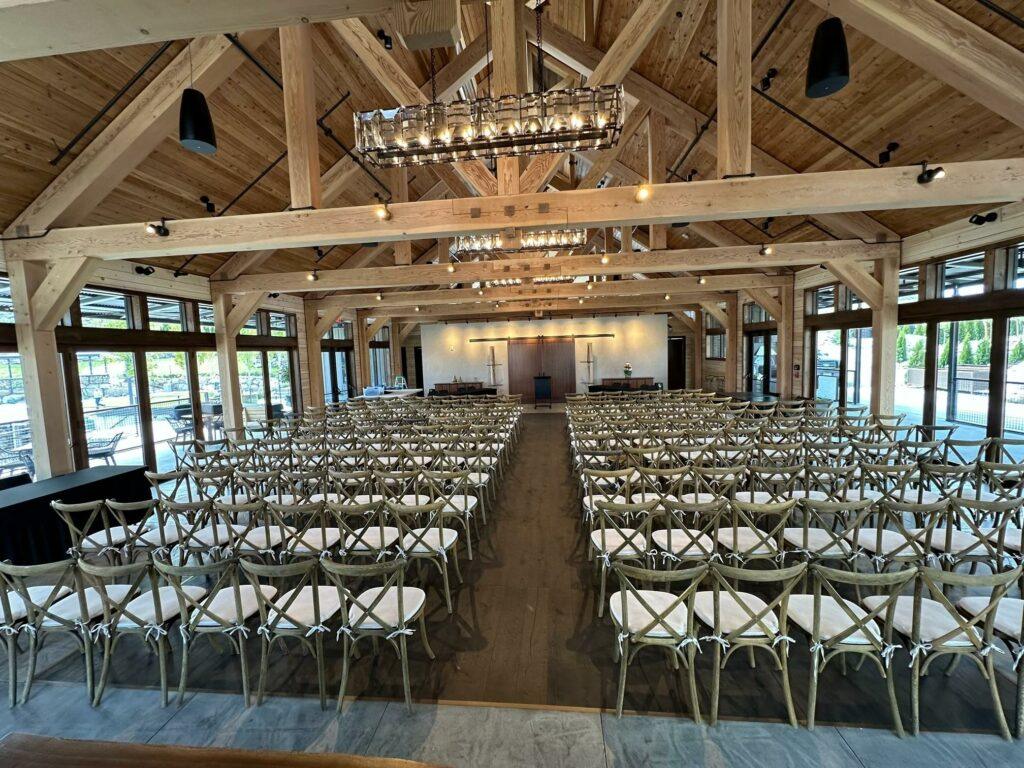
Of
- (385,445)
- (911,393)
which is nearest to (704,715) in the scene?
(385,445)

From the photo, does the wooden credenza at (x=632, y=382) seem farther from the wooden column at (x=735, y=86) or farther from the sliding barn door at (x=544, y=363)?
the wooden column at (x=735, y=86)

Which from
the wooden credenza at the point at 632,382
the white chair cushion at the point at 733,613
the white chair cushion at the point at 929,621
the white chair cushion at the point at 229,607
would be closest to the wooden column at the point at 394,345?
the wooden credenza at the point at 632,382

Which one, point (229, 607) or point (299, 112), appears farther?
point (299, 112)

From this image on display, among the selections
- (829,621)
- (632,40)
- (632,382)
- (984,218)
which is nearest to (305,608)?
(829,621)

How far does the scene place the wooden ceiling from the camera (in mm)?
4203

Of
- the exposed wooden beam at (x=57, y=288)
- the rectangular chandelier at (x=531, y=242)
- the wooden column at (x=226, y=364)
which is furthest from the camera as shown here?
the wooden column at (x=226, y=364)

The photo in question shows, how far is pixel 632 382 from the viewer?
1471cm

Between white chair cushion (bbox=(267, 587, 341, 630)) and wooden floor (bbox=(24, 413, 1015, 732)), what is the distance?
431mm

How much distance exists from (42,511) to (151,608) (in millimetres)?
2842

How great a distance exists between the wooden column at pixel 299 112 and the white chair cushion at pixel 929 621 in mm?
5442

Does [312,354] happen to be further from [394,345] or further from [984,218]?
[984,218]

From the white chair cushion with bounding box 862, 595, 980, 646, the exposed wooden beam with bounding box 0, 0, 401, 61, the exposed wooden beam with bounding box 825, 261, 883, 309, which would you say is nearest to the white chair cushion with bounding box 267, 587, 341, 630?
the exposed wooden beam with bounding box 0, 0, 401, 61

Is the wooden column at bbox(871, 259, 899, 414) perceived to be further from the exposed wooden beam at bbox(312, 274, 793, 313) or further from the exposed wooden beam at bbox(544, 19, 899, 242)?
the exposed wooden beam at bbox(312, 274, 793, 313)

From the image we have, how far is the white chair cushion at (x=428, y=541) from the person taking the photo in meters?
3.11
